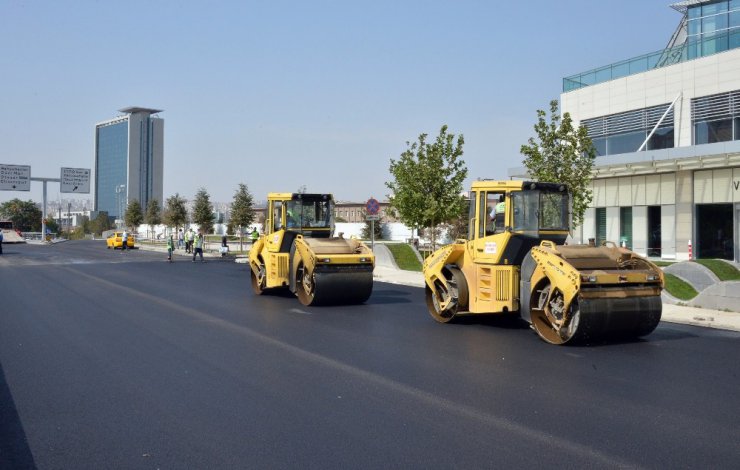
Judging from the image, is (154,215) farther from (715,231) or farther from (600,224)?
(715,231)

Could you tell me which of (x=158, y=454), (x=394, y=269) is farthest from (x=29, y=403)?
(x=394, y=269)

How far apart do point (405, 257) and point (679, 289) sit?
14.5 m

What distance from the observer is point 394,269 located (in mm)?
28031

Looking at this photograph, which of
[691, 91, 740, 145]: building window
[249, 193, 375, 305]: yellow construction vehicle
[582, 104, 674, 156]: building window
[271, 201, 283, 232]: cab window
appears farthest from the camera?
[582, 104, 674, 156]: building window

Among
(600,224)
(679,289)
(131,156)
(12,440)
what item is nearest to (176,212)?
(600,224)

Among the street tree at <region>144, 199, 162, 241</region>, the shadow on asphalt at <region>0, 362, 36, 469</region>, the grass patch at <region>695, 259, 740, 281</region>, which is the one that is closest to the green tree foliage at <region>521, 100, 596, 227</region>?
the grass patch at <region>695, 259, 740, 281</region>

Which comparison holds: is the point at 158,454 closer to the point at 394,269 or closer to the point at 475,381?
the point at 475,381

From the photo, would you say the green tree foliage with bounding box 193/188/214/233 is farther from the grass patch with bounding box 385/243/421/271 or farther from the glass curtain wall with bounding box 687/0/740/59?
the glass curtain wall with bounding box 687/0/740/59

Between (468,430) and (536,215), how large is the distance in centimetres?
646

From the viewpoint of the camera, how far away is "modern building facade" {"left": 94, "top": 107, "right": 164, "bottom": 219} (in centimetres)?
17838

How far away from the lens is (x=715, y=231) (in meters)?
27.0

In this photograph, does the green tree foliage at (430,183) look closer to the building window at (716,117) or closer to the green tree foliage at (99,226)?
the building window at (716,117)

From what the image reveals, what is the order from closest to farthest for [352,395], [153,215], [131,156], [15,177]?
[352,395]
[15,177]
[153,215]
[131,156]

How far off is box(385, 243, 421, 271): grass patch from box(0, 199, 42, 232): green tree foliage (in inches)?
4269
